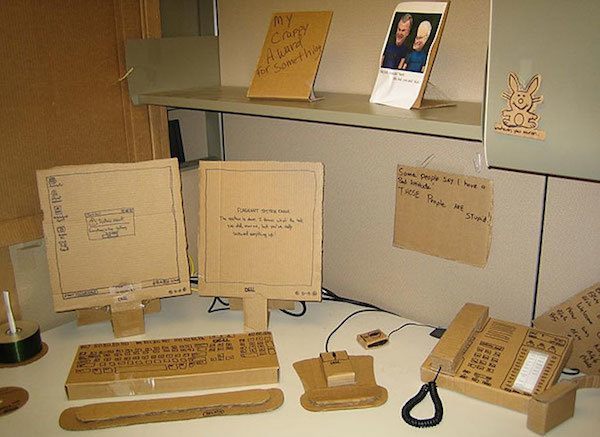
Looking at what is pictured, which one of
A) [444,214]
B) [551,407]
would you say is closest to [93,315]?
[444,214]

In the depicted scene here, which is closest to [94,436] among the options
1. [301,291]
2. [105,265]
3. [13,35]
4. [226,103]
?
[105,265]

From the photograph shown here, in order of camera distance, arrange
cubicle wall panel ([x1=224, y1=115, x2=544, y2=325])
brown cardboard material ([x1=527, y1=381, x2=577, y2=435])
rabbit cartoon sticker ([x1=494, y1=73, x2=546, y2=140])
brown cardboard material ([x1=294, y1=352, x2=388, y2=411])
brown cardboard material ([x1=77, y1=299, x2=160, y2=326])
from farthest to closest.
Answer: brown cardboard material ([x1=77, y1=299, x2=160, y2=326]), cubicle wall panel ([x1=224, y1=115, x2=544, y2=325]), brown cardboard material ([x1=294, y1=352, x2=388, y2=411]), brown cardboard material ([x1=527, y1=381, x2=577, y2=435]), rabbit cartoon sticker ([x1=494, y1=73, x2=546, y2=140])

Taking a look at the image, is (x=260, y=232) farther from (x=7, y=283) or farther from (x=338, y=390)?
(x=7, y=283)

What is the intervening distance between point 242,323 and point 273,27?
0.68m

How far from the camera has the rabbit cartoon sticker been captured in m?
0.82

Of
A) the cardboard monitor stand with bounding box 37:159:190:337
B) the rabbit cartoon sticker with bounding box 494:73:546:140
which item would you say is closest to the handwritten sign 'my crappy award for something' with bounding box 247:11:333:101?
the cardboard monitor stand with bounding box 37:159:190:337

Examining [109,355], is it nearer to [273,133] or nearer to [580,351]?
[273,133]

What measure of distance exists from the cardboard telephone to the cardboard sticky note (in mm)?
318

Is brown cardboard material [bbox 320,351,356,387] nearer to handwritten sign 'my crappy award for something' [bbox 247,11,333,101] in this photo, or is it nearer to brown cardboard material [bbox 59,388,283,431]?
brown cardboard material [bbox 59,388,283,431]

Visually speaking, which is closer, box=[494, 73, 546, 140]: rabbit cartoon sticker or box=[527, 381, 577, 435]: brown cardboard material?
box=[494, 73, 546, 140]: rabbit cartoon sticker

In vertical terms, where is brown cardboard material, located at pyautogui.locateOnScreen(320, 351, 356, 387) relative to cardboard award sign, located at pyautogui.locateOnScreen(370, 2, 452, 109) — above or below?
below

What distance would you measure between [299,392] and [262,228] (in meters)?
0.38

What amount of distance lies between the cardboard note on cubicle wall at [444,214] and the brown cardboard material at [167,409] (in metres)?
0.48

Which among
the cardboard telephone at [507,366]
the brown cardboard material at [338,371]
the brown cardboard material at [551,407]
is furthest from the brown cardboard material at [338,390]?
the brown cardboard material at [551,407]
